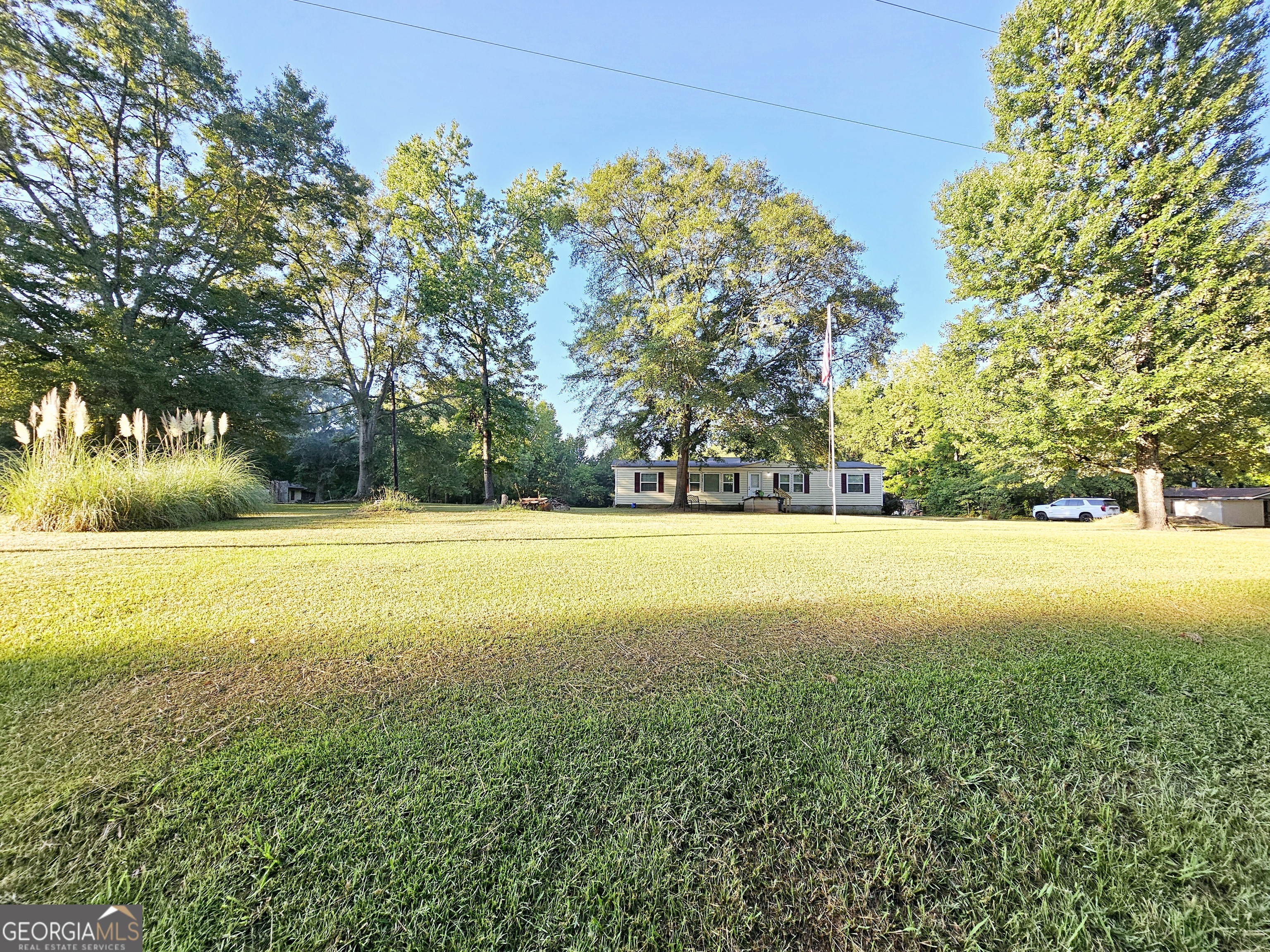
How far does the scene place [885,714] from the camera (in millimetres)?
1607

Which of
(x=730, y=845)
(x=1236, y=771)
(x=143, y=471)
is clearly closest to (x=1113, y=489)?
(x=1236, y=771)

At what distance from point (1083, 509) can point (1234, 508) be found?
5732 millimetres

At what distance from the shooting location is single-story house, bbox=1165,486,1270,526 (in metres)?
13.8

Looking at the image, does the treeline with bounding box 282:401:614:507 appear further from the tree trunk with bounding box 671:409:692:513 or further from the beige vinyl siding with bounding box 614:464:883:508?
the tree trunk with bounding box 671:409:692:513

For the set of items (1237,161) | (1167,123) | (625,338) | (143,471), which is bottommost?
(143,471)

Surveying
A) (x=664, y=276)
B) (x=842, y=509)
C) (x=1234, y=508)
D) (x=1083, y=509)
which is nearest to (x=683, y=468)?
(x=664, y=276)

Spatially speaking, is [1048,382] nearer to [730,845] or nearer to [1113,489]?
[730,845]

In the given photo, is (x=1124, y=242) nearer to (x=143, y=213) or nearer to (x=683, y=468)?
(x=683, y=468)

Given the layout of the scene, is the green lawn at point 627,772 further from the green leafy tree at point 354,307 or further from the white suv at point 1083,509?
the white suv at point 1083,509

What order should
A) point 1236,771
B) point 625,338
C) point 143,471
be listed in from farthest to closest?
1. point 625,338
2. point 143,471
3. point 1236,771

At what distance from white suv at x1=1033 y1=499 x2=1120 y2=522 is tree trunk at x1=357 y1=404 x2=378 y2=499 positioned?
1141 inches

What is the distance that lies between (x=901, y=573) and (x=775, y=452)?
15382mm

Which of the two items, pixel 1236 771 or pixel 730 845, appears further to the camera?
pixel 1236 771

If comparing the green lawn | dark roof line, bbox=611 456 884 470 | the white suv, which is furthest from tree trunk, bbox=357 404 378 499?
the white suv
